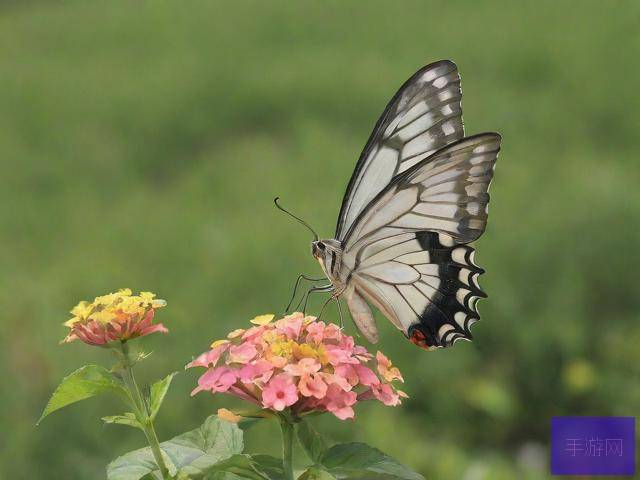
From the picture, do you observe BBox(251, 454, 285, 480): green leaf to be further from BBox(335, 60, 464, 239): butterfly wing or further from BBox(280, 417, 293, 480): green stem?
BBox(335, 60, 464, 239): butterfly wing

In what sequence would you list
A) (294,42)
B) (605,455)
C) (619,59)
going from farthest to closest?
(294,42) → (619,59) → (605,455)

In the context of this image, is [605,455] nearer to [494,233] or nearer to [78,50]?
[494,233]

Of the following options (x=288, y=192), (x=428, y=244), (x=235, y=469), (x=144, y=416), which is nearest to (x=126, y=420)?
(x=144, y=416)

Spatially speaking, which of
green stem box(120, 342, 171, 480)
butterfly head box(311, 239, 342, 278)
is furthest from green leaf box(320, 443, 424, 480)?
butterfly head box(311, 239, 342, 278)

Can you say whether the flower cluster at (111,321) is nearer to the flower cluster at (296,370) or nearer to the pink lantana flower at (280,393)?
the flower cluster at (296,370)

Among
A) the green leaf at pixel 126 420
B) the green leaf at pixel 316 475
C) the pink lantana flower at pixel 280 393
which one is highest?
the pink lantana flower at pixel 280 393

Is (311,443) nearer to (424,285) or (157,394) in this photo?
(157,394)

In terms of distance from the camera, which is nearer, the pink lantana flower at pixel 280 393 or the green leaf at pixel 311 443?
the pink lantana flower at pixel 280 393

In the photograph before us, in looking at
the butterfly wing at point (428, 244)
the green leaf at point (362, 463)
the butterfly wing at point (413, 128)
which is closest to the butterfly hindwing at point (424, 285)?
the butterfly wing at point (428, 244)

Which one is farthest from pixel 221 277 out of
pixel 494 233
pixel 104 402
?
pixel 494 233
